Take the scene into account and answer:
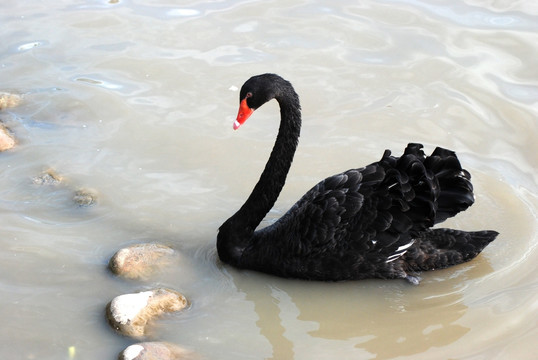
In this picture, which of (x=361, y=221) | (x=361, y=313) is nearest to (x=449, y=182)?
(x=361, y=221)

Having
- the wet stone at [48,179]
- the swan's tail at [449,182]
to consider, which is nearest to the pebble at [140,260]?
the wet stone at [48,179]

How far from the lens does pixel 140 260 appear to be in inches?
195

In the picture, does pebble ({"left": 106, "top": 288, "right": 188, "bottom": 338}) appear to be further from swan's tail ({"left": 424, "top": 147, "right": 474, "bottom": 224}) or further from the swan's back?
swan's tail ({"left": 424, "top": 147, "right": 474, "bottom": 224})

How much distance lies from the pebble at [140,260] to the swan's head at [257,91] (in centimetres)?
93

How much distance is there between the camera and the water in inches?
178

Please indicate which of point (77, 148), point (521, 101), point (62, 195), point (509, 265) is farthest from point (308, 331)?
point (521, 101)

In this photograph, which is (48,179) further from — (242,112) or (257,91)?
(257,91)

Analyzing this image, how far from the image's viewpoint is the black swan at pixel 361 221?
478cm

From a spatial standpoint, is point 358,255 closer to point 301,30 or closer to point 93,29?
point 301,30

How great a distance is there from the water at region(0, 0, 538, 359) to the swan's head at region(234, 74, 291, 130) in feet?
3.21

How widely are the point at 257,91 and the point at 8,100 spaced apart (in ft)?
9.71

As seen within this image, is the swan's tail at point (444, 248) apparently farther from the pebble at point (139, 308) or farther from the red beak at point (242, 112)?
the pebble at point (139, 308)

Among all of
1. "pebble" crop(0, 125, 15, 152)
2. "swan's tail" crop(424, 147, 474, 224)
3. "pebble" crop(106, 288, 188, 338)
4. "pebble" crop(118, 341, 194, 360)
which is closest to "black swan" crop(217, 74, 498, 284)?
"swan's tail" crop(424, 147, 474, 224)

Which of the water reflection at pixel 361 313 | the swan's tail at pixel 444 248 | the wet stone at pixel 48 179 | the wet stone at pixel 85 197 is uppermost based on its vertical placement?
the swan's tail at pixel 444 248
